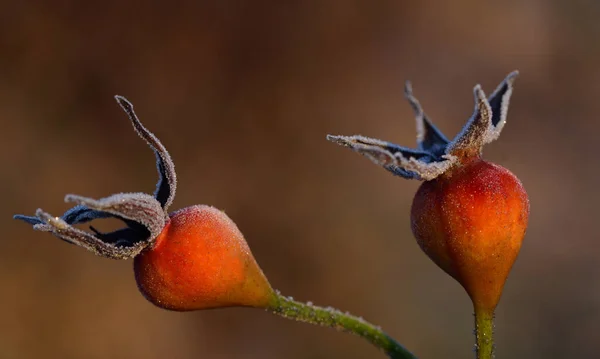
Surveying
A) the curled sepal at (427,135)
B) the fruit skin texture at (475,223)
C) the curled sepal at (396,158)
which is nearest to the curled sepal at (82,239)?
the curled sepal at (396,158)

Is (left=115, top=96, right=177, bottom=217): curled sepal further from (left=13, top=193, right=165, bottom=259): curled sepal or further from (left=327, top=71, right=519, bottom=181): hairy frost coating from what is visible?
(left=327, top=71, right=519, bottom=181): hairy frost coating

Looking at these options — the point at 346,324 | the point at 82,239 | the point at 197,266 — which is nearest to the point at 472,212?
the point at 346,324

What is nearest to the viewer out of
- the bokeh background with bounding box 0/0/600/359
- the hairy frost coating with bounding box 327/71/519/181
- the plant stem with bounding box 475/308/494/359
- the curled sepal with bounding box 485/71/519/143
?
the hairy frost coating with bounding box 327/71/519/181

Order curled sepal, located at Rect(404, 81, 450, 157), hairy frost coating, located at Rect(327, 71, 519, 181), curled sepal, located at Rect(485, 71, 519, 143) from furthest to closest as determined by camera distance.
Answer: curled sepal, located at Rect(404, 81, 450, 157)
curled sepal, located at Rect(485, 71, 519, 143)
hairy frost coating, located at Rect(327, 71, 519, 181)

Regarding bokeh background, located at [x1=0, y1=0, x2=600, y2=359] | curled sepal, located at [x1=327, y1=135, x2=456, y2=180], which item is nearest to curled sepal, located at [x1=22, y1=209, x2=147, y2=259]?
curled sepal, located at [x1=327, y1=135, x2=456, y2=180]

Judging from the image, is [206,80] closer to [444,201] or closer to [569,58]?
[569,58]

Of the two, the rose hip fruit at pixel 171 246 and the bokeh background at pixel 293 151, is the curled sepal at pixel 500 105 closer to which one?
the rose hip fruit at pixel 171 246

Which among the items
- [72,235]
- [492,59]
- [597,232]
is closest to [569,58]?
[492,59]
